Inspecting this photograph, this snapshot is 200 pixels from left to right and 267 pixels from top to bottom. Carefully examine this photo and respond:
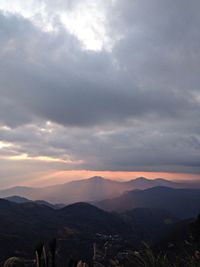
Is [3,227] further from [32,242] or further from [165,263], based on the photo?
[165,263]

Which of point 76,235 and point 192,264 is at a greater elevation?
point 192,264

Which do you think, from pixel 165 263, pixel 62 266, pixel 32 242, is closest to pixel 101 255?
pixel 62 266

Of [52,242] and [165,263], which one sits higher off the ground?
[52,242]

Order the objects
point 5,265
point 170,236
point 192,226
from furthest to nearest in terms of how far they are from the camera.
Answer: point 170,236
point 192,226
point 5,265

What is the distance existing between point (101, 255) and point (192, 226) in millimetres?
50362

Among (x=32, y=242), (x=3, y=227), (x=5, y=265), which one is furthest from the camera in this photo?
(x=3, y=227)

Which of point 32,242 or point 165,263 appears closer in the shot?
point 165,263

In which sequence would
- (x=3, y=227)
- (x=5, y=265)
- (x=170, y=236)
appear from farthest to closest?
(x=3, y=227) → (x=170, y=236) → (x=5, y=265)

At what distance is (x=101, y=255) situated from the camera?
896 cm

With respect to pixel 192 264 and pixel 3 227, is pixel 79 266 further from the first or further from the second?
pixel 3 227

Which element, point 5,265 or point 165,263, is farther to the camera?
point 165,263

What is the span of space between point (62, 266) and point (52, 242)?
206 cm

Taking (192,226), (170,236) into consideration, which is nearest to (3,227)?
(170,236)

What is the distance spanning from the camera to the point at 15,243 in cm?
15500
